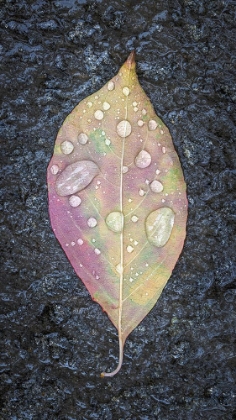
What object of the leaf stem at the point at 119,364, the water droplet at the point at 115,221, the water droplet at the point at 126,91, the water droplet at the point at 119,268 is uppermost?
the water droplet at the point at 126,91

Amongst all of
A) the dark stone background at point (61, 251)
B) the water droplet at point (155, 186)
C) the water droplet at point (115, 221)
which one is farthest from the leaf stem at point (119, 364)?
the water droplet at point (155, 186)

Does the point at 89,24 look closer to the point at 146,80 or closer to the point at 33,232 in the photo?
the point at 146,80

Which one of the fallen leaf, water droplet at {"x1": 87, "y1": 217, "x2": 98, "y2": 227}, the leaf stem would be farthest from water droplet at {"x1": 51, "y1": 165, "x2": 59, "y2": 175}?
the leaf stem

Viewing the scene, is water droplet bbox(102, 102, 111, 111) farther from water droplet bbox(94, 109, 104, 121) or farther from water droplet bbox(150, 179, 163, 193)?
water droplet bbox(150, 179, 163, 193)

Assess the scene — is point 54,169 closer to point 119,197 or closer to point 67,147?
point 67,147

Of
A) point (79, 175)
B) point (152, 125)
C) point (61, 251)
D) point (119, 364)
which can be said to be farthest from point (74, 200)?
point (119, 364)

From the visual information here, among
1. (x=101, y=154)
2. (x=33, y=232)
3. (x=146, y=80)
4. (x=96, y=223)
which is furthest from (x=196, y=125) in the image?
(x=33, y=232)

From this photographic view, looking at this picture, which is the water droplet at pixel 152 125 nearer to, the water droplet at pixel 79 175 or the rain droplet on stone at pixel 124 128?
the rain droplet on stone at pixel 124 128
